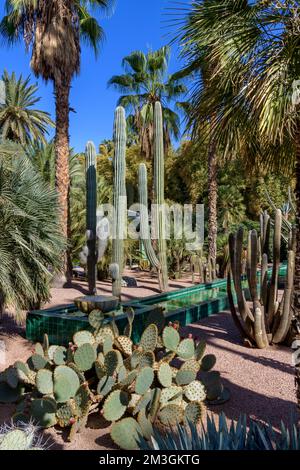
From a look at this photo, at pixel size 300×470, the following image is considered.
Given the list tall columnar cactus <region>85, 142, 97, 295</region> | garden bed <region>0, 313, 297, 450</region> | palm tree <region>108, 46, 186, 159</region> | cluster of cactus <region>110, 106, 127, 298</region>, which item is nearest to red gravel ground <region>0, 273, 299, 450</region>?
garden bed <region>0, 313, 297, 450</region>

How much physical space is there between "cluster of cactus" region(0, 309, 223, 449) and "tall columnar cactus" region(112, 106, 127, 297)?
17.8 ft

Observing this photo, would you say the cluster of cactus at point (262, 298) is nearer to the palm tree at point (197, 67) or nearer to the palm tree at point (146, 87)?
the palm tree at point (197, 67)

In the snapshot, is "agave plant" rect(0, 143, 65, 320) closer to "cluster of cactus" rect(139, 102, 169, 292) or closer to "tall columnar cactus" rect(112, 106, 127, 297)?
"tall columnar cactus" rect(112, 106, 127, 297)

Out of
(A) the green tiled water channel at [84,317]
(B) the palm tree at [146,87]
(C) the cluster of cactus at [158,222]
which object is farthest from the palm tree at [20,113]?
(A) the green tiled water channel at [84,317]

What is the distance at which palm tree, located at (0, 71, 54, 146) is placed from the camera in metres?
23.2

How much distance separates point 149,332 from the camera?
14.0 feet

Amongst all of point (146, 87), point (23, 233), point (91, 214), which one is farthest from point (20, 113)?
point (23, 233)

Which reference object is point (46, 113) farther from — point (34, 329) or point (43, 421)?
point (43, 421)

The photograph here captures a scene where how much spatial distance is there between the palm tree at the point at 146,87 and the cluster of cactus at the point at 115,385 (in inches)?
552

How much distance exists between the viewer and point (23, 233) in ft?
19.0

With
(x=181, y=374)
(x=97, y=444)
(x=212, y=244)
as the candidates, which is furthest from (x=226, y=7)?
(x=212, y=244)

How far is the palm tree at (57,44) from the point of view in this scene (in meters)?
11.7

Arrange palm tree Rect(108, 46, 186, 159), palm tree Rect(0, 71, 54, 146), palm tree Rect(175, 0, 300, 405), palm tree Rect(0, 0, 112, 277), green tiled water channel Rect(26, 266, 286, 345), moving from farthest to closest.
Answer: palm tree Rect(0, 71, 54, 146) → palm tree Rect(108, 46, 186, 159) → palm tree Rect(0, 0, 112, 277) → green tiled water channel Rect(26, 266, 286, 345) → palm tree Rect(175, 0, 300, 405)
